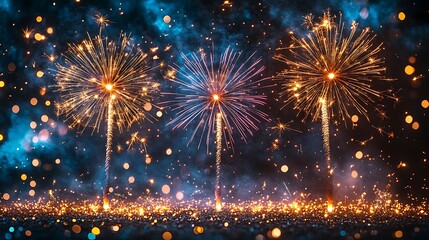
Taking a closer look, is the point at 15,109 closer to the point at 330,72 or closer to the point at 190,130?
the point at 190,130

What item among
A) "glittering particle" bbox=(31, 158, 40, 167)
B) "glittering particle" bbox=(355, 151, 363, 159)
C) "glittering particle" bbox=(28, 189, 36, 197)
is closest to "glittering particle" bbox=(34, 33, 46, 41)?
"glittering particle" bbox=(31, 158, 40, 167)

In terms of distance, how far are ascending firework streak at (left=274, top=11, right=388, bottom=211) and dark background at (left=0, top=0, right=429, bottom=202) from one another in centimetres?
81

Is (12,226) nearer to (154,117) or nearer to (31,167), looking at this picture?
(154,117)

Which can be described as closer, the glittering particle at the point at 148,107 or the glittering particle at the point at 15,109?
the glittering particle at the point at 148,107

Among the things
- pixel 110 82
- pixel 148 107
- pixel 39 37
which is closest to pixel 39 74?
pixel 39 37

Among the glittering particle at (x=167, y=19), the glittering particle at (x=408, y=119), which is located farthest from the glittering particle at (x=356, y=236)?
the glittering particle at (x=167, y=19)

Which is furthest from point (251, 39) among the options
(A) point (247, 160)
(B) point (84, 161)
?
(B) point (84, 161)

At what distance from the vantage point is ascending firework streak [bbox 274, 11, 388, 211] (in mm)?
22469

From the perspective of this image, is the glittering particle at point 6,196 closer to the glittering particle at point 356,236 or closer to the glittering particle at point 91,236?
the glittering particle at point 91,236

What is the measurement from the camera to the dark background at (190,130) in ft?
88.1

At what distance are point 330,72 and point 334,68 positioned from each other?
29cm

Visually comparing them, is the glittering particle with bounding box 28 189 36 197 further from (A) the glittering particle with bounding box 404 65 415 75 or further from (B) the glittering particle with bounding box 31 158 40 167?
(A) the glittering particle with bounding box 404 65 415 75

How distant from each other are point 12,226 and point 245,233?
9187mm

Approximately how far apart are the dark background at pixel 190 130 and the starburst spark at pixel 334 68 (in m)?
0.72
